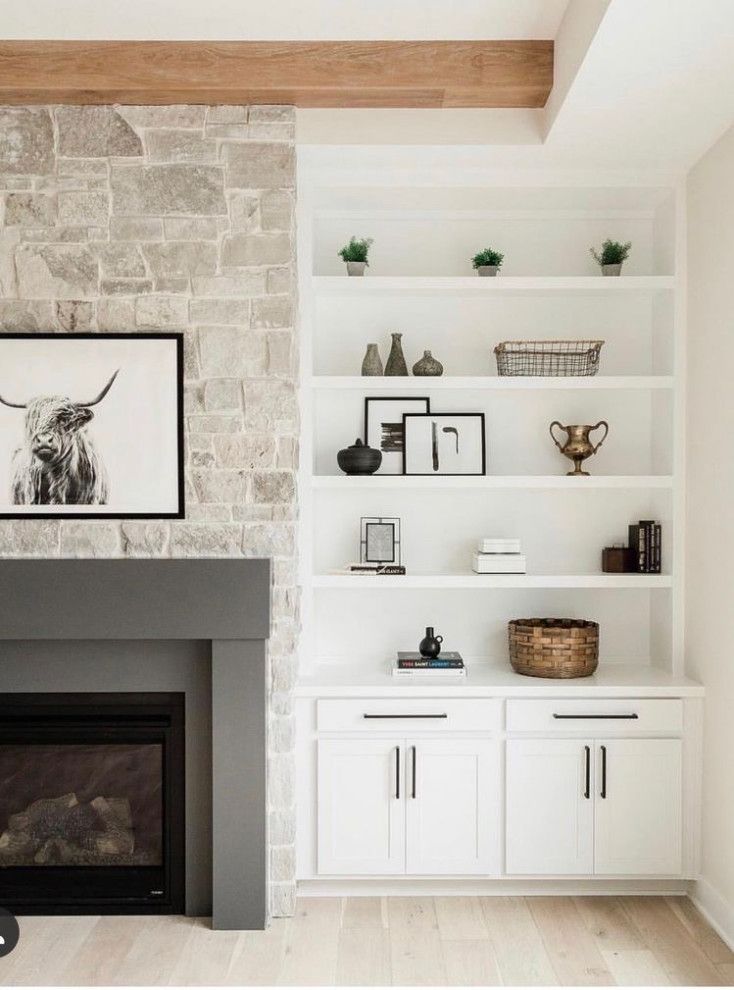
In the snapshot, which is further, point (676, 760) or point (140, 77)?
point (676, 760)

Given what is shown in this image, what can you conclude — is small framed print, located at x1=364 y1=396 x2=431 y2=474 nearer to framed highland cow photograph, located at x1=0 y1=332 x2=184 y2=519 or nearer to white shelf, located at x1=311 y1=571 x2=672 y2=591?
white shelf, located at x1=311 y1=571 x2=672 y2=591

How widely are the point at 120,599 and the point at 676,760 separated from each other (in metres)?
1.97

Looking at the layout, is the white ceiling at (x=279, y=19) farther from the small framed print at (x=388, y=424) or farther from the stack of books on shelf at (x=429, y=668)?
the stack of books on shelf at (x=429, y=668)

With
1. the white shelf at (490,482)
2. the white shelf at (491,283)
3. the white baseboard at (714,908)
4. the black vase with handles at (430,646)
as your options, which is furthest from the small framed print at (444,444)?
the white baseboard at (714,908)

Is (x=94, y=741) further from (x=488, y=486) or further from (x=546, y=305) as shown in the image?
(x=546, y=305)

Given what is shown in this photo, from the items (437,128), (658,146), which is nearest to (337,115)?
(437,128)

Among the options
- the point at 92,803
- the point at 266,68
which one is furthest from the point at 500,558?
the point at 266,68

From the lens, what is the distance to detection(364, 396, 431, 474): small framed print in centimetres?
345

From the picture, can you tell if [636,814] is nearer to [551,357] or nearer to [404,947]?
[404,947]

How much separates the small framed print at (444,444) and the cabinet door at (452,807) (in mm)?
1015

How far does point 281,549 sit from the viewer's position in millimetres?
2965

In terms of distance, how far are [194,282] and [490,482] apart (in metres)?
1.27

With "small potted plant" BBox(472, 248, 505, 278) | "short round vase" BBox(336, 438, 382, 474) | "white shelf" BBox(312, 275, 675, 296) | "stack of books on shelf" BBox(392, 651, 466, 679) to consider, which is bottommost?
"stack of books on shelf" BBox(392, 651, 466, 679)

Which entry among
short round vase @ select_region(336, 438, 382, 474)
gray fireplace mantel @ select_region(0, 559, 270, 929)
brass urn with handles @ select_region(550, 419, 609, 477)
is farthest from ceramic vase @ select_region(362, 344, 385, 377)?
gray fireplace mantel @ select_region(0, 559, 270, 929)
